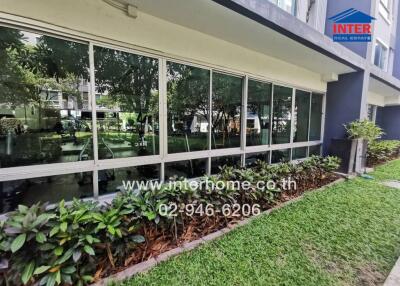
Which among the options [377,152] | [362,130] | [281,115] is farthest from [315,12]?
[377,152]

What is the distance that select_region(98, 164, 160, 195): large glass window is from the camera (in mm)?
3314

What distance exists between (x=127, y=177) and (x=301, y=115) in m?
5.47

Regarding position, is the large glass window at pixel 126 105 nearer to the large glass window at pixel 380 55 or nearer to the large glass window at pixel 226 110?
the large glass window at pixel 226 110

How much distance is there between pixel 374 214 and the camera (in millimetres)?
3703

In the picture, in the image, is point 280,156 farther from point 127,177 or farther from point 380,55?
point 380,55

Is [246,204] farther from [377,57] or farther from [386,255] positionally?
[377,57]

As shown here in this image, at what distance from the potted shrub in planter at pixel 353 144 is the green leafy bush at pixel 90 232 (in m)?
4.79

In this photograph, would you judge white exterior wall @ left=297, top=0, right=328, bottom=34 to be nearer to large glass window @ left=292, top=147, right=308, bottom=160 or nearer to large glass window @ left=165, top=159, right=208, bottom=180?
large glass window @ left=292, top=147, right=308, bottom=160

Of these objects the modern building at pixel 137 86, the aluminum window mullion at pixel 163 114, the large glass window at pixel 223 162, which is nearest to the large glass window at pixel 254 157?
the modern building at pixel 137 86

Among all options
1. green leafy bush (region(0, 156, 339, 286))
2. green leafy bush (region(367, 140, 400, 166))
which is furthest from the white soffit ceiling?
green leafy bush (region(367, 140, 400, 166))

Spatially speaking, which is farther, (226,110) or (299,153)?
(299,153)

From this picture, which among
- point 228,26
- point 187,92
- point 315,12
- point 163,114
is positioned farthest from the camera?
point 315,12

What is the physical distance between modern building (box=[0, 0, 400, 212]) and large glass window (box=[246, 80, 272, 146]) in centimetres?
3

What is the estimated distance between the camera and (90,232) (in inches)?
84.0
